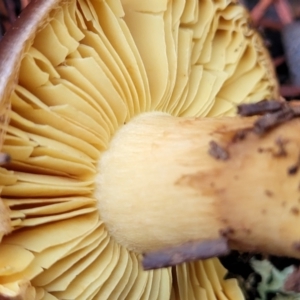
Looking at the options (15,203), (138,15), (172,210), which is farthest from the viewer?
(138,15)

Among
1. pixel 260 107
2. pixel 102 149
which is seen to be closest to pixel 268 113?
pixel 260 107

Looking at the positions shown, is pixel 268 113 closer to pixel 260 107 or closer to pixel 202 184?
pixel 260 107

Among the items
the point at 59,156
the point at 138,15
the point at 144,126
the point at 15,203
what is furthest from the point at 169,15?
the point at 15,203

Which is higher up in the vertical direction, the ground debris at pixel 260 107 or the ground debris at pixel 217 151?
the ground debris at pixel 260 107

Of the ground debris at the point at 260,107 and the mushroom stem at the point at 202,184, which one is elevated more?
the ground debris at the point at 260,107

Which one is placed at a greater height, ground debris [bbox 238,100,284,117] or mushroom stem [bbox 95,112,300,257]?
ground debris [bbox 238,100,284,117]

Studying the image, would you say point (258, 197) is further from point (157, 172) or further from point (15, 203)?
point (15, 203)

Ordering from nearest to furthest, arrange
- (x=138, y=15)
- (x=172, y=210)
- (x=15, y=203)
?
(x=15, y=203) < (x=172, y=210) < (x=138, y=15)

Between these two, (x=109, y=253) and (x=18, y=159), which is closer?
(x=18, y=159)
